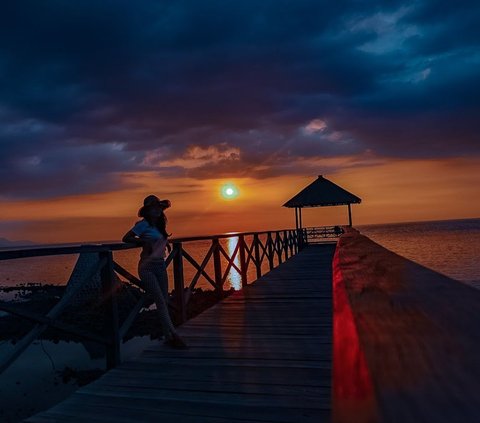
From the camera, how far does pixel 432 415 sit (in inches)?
15.6

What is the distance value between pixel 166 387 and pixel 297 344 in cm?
168

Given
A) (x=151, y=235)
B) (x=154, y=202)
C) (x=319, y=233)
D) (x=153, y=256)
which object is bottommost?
(x=319, y=233)

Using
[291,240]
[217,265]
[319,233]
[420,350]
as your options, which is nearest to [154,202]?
[217,265]

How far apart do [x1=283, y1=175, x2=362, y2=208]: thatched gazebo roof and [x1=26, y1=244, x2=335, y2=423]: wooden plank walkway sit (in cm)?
1768

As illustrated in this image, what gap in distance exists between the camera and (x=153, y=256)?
457 cm

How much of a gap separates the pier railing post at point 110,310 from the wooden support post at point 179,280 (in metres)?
1.58

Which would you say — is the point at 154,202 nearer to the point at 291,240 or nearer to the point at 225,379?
the point at 225,379

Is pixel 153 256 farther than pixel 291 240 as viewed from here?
No

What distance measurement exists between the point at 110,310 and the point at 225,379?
5.24 ft

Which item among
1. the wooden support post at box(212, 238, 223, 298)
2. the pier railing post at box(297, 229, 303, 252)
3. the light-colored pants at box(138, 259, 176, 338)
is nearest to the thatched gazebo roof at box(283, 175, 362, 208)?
the pier railing post at box(297, 229, 303, 252)

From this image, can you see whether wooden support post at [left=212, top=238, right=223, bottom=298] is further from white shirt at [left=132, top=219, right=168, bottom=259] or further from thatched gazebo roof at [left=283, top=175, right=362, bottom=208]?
thatched gazebo roof at [left=283, top=175, right=362, bottom=208]

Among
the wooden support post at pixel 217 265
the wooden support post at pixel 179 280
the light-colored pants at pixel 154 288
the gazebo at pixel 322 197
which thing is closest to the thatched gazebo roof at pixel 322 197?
the gazebo at pixel 322 197

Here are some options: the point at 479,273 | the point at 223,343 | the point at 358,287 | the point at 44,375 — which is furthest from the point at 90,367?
the point at 479,273

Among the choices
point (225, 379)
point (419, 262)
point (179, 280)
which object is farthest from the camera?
point (419, 262)
